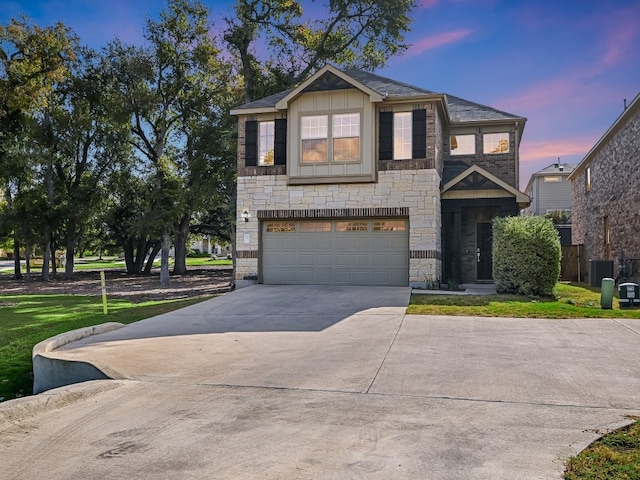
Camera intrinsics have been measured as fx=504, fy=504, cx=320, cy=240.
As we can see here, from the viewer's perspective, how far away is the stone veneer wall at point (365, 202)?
1539 centimetres

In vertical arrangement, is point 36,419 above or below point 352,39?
below

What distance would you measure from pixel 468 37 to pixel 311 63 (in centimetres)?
944

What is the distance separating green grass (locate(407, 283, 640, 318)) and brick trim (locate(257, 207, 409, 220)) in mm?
3329

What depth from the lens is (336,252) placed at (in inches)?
633

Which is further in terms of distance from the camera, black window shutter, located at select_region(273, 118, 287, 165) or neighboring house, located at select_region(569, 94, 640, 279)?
black window shutter, located at select_region(273, 118, 287, 165)

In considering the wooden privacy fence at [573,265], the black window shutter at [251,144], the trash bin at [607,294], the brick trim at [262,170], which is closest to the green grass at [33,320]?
the brick trim at [262,170]

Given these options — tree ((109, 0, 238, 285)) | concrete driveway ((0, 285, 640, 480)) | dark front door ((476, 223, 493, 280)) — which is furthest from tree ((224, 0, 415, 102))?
concrete driveway ((0, 285, 640, 480))

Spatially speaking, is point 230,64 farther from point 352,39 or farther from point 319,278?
point 319,278

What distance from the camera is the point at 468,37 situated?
17.5m

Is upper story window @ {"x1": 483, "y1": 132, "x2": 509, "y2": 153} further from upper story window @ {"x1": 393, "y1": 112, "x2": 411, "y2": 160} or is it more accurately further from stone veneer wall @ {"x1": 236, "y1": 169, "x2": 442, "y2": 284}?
upper story window @ {"x1": 393, "y1": 112, "x2": 411, "y2": 160}

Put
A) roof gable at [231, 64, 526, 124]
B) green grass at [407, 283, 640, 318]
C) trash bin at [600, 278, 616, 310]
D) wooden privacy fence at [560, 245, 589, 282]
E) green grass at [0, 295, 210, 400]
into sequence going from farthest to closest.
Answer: wooden privacy fence at [560, 245, 589, 282]
roof gable at [231, 64, 526, 124]
trash bin at [600, 278, 616, 310]
green grass at [407, 283, 640, 318]
green grass at [0, 295, 210, 400]

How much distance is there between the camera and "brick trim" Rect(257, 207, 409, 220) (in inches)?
614

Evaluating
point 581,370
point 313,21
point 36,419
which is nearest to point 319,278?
point 581,370

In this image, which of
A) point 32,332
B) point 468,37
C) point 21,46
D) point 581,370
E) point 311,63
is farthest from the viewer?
point 311,63
